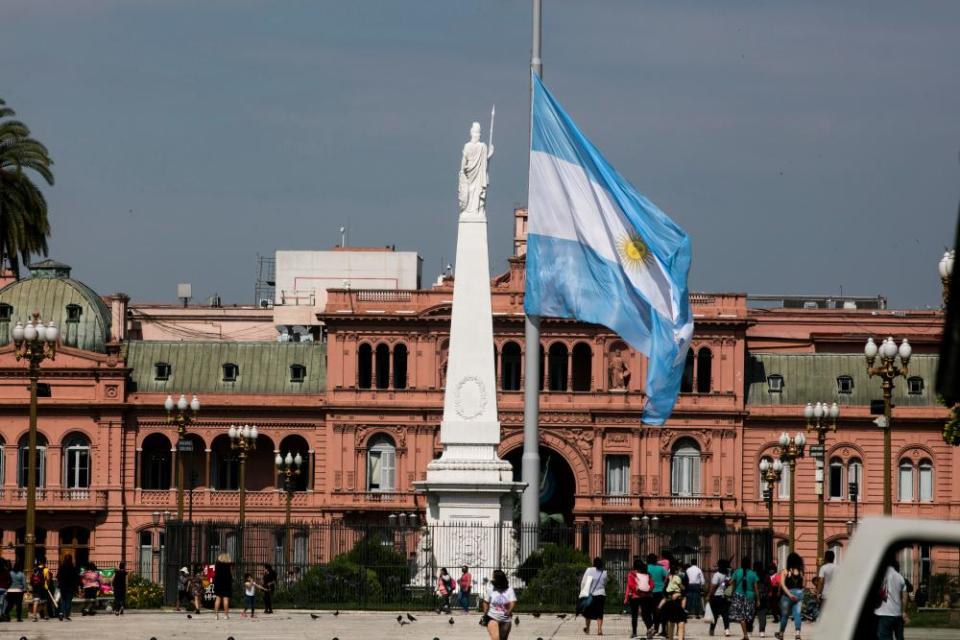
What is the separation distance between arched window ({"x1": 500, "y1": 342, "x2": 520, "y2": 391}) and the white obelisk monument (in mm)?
47631

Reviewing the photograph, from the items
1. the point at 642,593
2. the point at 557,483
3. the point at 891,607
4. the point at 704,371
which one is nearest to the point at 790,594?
the point at 642,593

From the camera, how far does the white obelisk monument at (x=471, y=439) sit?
45938 mm

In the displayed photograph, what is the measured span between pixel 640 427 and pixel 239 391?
1733 cm

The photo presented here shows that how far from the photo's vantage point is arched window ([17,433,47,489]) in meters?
93.6

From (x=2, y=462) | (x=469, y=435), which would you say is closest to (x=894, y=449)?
(x=2, y=462)

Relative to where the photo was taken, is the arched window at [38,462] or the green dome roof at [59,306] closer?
the arched window at [38,462]

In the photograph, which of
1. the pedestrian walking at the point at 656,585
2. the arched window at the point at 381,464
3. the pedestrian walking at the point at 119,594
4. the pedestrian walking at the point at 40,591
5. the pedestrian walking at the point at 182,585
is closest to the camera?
the pedestrian walking at the point at 656,585

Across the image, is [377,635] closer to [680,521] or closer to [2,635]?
[2,635]

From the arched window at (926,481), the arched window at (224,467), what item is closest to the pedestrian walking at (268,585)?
the arched window at (224,467)

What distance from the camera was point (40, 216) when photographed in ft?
247

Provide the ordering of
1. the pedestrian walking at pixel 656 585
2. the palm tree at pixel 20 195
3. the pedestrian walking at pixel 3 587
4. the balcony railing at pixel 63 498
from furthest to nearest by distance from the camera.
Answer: the balcony railing at pixel 63 498 → the palm tree at pixel 20 195 → the pedestrian walking at pixel 3 587 → the pedestrian walking at pixel 656 585

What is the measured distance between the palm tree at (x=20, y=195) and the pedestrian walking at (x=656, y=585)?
137 feet

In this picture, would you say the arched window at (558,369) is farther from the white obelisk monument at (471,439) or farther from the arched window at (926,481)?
the white obelisk monument at (471,439)

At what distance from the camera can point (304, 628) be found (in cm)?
3738
